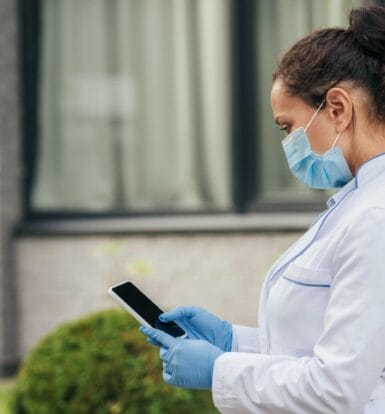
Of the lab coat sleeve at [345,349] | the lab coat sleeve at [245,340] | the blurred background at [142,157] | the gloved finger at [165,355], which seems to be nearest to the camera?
the lab coat sleeve at [345,349]

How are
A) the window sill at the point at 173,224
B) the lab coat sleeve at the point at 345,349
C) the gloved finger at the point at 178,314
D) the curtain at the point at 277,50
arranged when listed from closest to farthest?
the lab coat sleeve at the point at 345,349 → the gloved finger at the point at 178,314 → the window sill at the point at 173,224 → the curtain at the point at 277,50

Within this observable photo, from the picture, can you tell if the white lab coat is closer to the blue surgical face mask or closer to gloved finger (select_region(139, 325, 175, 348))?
the blue surgical face mask

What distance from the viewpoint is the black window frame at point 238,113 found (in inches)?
316

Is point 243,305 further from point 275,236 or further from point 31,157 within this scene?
point 31,157

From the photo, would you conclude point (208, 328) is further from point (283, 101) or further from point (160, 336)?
point (283, 101)

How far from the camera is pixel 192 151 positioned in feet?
27.3

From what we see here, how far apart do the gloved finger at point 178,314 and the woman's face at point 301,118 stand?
1.63 feet

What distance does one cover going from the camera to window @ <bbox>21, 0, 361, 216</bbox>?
26.5 ft

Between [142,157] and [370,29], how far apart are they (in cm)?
598

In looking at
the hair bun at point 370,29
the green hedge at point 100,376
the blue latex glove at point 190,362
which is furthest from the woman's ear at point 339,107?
the green hedge at point 100,376

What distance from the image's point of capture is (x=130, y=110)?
330 inches

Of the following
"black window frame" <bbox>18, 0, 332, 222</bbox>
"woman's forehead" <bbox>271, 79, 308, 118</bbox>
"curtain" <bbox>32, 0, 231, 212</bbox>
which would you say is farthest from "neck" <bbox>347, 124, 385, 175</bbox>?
"curtain" <bbox>32, 0, 231, 212</bbox>

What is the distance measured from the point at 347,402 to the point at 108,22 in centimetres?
636

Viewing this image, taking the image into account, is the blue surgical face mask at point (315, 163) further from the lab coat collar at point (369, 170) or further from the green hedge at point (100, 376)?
the green hedge at point (100, 376)
